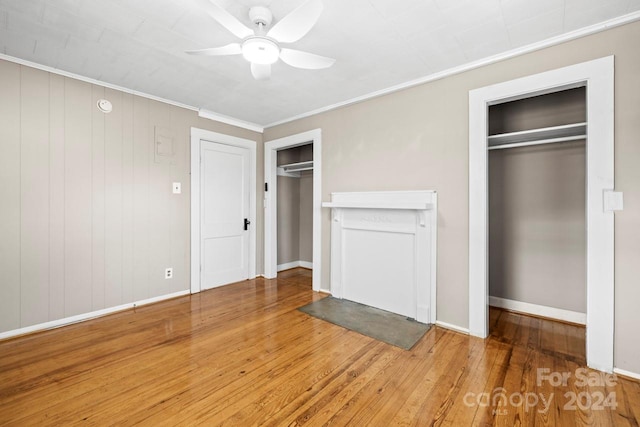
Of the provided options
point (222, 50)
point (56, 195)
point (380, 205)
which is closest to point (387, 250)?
point (380, 205)

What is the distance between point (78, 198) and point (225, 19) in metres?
2.50

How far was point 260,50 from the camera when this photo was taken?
192 cm

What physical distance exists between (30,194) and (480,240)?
4.18 metres

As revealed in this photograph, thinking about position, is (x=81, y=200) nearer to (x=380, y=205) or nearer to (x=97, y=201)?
(x=97, y=201)

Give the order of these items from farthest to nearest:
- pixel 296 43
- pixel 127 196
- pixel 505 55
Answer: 1. pixel 127 196
2. pixel 505 55
3. pixel 296 43

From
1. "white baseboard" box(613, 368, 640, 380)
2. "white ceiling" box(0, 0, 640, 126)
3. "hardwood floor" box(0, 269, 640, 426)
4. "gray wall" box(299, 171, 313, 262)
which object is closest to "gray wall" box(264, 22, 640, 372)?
"white baseboard" box(613, 368, 640, 380)

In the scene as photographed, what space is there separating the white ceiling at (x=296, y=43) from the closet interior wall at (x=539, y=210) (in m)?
1.08

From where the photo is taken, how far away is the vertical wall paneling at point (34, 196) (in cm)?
259

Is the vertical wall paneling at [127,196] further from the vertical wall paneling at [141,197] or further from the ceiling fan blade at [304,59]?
the ceiling fan blade at [304,59]

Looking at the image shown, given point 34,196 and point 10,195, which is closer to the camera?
point 10,195

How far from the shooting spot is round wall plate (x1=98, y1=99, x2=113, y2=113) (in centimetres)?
300

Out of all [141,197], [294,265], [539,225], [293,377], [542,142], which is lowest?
[293,377]

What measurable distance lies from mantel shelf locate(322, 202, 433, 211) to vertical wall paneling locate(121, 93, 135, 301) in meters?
2.28

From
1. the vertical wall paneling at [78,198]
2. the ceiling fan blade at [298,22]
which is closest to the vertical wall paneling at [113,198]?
the vertical wall paneling at [78,198]
